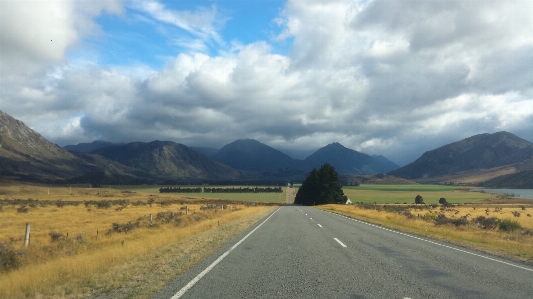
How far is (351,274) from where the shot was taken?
30.0 ft

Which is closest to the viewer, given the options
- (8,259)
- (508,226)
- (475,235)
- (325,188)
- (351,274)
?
(351,274)

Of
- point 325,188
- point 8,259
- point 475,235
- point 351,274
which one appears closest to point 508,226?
point 475,235

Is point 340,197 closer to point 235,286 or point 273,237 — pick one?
point 273,237

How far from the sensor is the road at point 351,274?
7.51 metres

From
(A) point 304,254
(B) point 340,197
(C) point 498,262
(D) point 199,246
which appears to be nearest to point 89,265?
(D) point 199,246

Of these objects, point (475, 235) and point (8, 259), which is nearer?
point (8, 259)

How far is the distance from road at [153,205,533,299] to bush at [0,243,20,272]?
8028mm

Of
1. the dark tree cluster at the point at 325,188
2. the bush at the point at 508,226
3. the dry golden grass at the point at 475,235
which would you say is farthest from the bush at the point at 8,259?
the dark tree cluster at the point at 325,188

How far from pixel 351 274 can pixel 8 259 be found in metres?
13.0

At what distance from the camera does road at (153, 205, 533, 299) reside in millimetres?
7508

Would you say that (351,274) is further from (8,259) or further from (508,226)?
(508,226)

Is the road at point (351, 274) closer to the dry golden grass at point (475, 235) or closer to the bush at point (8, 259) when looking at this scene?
the dry golden grass at point (475, 235)

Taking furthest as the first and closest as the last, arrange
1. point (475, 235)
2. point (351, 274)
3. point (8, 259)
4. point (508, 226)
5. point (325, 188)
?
point (325, 188) → point (508, 226) → point (475, 235) → point (8, 259) → point (351, 274)

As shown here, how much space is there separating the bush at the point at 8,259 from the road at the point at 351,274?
8028 mm
